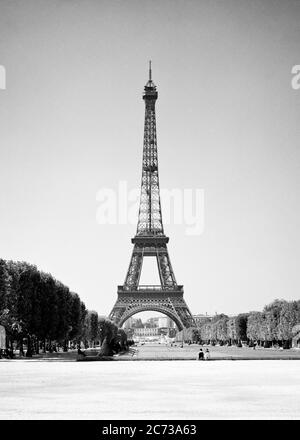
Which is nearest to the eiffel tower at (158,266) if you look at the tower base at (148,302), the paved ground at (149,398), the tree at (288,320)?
the tower base at (148,302)

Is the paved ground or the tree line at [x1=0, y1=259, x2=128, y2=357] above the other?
the tree line at [x1=0, y1=259, x2=128, y2=357]

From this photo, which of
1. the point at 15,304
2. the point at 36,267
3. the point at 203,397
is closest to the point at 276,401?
the point at 203,397

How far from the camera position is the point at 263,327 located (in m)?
98.8

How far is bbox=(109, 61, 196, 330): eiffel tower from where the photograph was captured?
13725 cm

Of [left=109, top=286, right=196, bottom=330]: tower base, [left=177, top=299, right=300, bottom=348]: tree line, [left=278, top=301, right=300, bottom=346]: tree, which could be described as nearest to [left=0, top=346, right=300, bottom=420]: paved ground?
[left=278, top=301, right=300, bottom=346]: tree

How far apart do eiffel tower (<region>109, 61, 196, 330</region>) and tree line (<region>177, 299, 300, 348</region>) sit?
19.2 ft

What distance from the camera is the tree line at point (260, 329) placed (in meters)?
89.8

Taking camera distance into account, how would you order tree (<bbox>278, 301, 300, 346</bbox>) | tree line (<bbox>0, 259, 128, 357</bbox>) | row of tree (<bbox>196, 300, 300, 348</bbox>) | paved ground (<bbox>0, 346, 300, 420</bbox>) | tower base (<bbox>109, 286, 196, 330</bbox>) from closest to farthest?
paved ground (<bbox>0, 346, 300, 420</bbox>) < tree line (<bbox>0, 259, 128, 357</bbox>) < tree (<bbox>278, 301, 300, 346</bbox>) < row of tree (<bbox>196, 300, 300, 348</bbox>) < tower base (<bbox>109, 286, 196, 330</bbox>)

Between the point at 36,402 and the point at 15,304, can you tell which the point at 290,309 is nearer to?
the point at 15,304

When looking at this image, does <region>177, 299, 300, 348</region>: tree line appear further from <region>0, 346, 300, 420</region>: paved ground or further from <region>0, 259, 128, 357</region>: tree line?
<region>0, 346, 300, 420</region>: paved ground

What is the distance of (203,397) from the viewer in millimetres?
21156

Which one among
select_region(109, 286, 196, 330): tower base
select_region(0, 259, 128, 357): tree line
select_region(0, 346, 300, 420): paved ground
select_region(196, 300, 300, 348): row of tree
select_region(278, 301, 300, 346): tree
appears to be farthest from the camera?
select_region(109, 286, 196, 330): tower base

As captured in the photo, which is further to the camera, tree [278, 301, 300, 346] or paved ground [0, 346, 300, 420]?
tree [278, 301, 300, 346]
